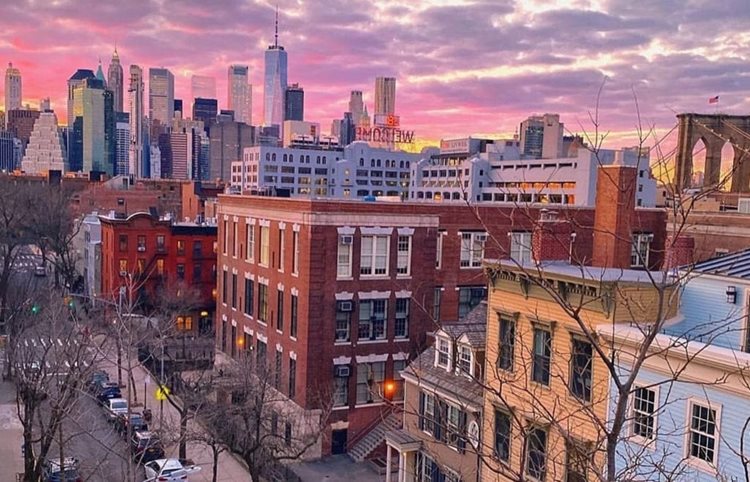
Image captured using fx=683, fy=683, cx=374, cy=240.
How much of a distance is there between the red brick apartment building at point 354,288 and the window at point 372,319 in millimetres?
53

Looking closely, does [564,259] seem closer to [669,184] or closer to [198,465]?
[669,184]

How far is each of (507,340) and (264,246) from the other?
21.7 metres

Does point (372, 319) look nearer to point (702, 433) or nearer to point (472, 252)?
point (472, 252)

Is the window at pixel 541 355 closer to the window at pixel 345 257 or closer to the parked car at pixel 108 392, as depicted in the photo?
the window at pixel 345 257

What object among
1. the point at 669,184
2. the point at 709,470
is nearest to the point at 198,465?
the point at 709,470

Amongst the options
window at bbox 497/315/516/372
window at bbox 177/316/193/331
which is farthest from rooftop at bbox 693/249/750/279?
window at bbox 177/316/193/331

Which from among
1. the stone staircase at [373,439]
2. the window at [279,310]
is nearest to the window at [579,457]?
the stone staircase at [373,439]

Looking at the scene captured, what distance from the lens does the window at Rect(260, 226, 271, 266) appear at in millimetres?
39375

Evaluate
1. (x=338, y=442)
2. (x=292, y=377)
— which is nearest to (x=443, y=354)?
(x=338, y=442)

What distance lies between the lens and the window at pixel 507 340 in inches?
839

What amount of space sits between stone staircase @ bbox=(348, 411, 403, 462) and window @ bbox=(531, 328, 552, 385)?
1405cm

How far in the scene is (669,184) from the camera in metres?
7.91

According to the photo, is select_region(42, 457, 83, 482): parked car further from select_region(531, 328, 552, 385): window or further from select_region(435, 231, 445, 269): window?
select_region(435, 231, 445, 269): window

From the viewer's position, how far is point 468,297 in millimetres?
39844
